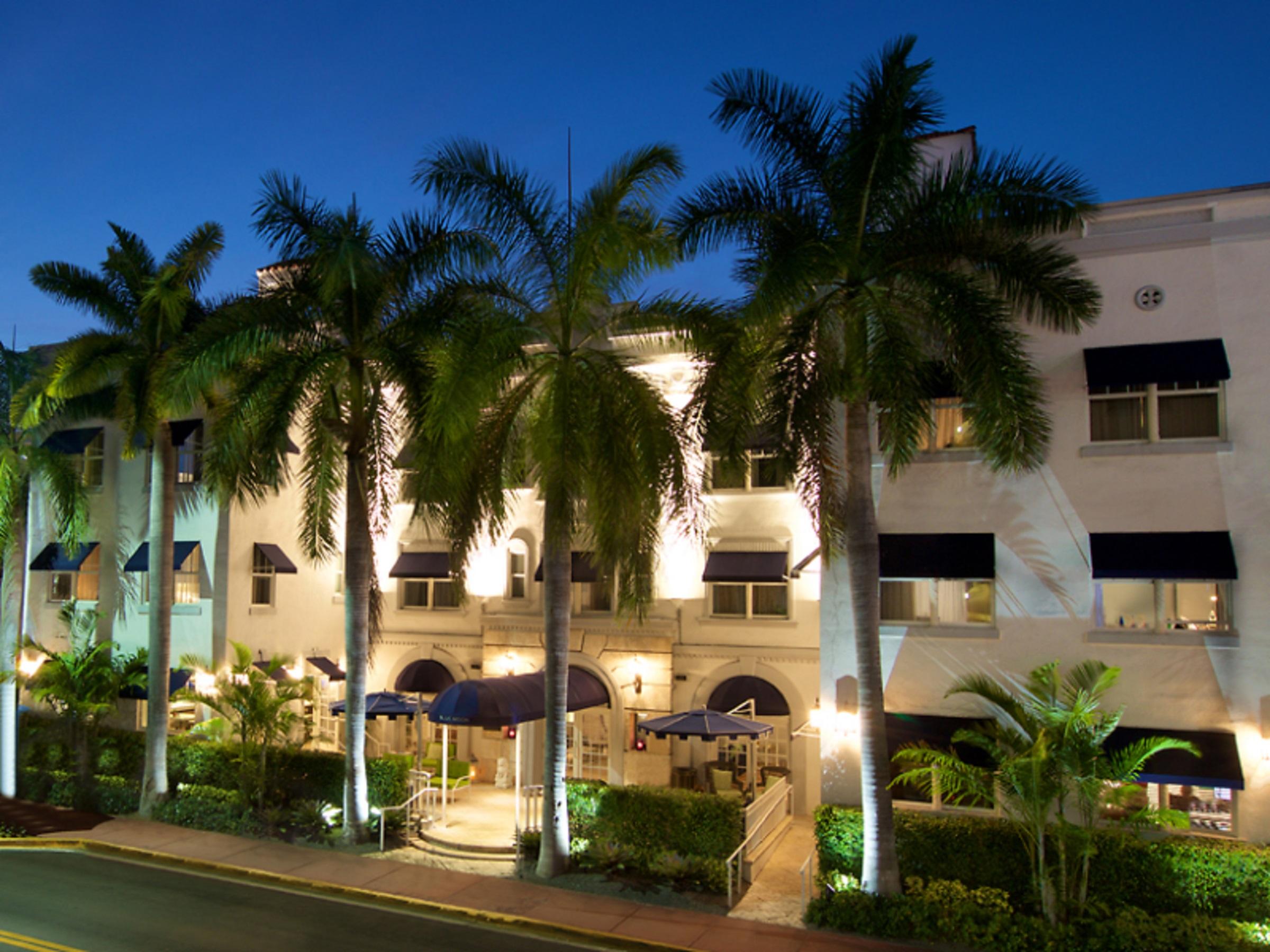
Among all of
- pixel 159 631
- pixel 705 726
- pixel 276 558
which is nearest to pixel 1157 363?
pixel 705 726

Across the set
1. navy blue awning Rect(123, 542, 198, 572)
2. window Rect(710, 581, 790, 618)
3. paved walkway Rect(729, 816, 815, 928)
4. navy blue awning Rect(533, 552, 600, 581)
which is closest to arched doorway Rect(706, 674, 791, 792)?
window Rect(710, 581, 790, 618)

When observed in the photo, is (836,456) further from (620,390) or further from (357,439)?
(357,439)

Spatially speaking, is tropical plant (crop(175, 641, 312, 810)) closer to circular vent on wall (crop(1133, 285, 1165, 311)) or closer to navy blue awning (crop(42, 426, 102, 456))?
navy blue awning (crop(42, 426, 102, 456))

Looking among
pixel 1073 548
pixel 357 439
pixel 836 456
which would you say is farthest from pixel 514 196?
pixel 1073 548

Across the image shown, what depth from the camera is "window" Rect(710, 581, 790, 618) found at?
2330 cm

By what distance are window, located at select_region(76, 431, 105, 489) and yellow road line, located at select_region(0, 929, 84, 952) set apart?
58.1 ft

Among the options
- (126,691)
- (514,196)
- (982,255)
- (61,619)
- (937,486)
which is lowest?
(126,691)

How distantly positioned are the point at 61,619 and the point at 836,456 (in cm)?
2370

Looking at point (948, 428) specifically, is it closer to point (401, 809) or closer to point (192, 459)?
point (401, 809)

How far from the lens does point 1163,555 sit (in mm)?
15750

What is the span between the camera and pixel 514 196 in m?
17.3

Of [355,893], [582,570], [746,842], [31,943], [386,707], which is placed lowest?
[355,893]

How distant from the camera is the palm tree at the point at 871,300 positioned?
14367mm

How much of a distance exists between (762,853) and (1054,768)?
6.29 metres
